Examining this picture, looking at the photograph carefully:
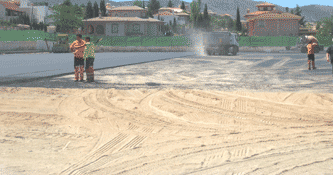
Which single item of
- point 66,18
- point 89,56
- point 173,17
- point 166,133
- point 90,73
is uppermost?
point 173,17

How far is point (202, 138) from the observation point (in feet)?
17.4

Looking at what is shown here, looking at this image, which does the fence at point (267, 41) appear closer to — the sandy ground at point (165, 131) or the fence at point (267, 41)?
the fence at point (267, 41)

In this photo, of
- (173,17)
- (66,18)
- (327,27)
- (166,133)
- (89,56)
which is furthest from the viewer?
(173,17)

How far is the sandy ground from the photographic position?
13.7ft

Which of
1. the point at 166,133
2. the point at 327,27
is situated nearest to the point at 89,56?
the point at 166,133

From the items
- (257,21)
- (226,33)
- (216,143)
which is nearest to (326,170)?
(216,143)

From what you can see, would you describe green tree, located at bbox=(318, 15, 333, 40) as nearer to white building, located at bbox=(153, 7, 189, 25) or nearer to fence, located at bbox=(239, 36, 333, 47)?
fence, located at bbox=(239, 36, 333, 47)

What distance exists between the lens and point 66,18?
64125 mm

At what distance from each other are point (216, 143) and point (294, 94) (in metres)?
4.78

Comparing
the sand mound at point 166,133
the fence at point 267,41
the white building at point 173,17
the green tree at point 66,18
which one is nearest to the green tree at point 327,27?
the fence at point 267,41

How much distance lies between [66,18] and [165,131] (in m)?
62.9

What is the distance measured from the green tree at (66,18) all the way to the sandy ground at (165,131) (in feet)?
189

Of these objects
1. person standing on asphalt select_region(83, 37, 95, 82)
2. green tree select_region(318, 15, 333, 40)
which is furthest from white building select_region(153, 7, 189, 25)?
person standing on asphalt select_region(83, 37, 95, 82)

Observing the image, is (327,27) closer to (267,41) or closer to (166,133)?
(267,41)
